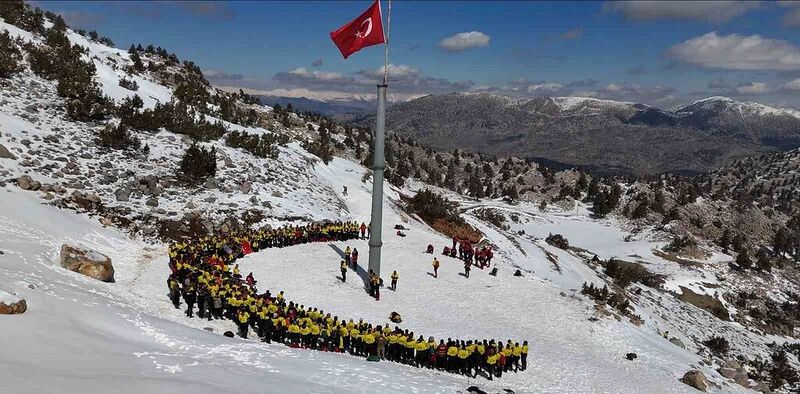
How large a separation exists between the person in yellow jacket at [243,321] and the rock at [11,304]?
22.3ft

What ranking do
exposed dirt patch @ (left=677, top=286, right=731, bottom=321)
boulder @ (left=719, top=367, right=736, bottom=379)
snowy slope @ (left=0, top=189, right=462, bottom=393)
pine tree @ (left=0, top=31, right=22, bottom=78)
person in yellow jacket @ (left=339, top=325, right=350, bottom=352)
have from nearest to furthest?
snowy slope @ (left=0, top=189, right=462, bottom=393)
person in yellow jacket @ (left=339, top=325, right=350, bottom=352)
boulder @ (left=719, top=367, right=736, bottom=379)
pine tree @ (left=0, top=31, right=22, bottom=78)
exposed dirt patch @ (left=677, top=286, right=731, bottom=321)

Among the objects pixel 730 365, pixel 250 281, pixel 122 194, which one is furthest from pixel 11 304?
pixel 730 365

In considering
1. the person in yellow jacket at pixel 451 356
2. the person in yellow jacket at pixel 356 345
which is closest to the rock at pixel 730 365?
the person in yellow jacket at pixel 451 356

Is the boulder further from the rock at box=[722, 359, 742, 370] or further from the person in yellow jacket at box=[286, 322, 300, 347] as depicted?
the person in yellow jacket at box=[286, 322, 300, 347]

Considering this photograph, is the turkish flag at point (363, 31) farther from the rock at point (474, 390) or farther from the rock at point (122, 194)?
the rock at point (122, 194)

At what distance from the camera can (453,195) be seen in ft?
257

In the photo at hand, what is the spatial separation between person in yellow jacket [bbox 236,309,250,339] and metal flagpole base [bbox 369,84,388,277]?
8.00 m

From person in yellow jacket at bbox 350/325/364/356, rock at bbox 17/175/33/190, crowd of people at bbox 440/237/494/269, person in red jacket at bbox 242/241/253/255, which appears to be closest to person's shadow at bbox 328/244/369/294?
person in red jacket at bbox 242/241/253/255

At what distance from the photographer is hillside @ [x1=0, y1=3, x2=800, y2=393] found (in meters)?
14.1

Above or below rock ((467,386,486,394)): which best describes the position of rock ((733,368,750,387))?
below

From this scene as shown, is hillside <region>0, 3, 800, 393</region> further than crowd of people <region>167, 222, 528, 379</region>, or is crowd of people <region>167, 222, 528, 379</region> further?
crowd of people <region>167, 222, 528, 379</region>

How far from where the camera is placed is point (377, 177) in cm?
2452

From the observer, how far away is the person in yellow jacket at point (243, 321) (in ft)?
60.4

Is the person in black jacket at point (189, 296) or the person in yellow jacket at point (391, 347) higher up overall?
the person in black jacket at point (189, 296)
